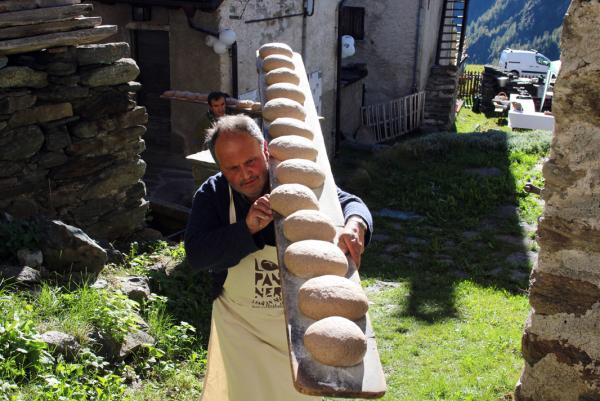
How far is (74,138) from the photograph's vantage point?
498 cm

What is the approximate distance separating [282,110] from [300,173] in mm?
596

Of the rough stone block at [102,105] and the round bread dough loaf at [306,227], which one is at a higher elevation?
the round bread dough loaf at [306,227]

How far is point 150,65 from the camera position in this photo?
9.38m

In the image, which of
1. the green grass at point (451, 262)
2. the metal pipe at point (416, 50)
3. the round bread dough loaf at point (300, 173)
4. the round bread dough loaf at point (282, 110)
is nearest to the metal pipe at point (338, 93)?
the green grass at point (451, 262)

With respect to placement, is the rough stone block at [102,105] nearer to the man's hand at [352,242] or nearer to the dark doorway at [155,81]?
the man's hand at [352,242]

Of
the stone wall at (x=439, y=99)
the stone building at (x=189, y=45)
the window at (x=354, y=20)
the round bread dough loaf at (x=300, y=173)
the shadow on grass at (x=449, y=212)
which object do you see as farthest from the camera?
the stone wall at (x=439, y=99)

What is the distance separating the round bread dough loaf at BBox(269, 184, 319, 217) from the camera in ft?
7.70

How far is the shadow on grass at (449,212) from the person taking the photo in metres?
5.93

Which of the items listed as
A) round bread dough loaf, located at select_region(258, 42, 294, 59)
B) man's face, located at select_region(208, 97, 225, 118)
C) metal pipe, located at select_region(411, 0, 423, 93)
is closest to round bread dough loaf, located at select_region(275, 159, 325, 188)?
round bread dough loaf, located at select_region(258, 42, 294, 59)

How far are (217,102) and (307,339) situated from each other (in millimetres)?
4445

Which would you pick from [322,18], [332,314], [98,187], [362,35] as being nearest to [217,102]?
[98,187]

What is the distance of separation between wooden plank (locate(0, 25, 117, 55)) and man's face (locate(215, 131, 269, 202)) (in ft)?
8.58

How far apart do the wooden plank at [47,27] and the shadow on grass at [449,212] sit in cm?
319

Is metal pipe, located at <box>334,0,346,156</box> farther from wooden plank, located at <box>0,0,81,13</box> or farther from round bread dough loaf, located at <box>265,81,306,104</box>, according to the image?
round bread dough loaf, located at <box>265,81,306,104</box>
